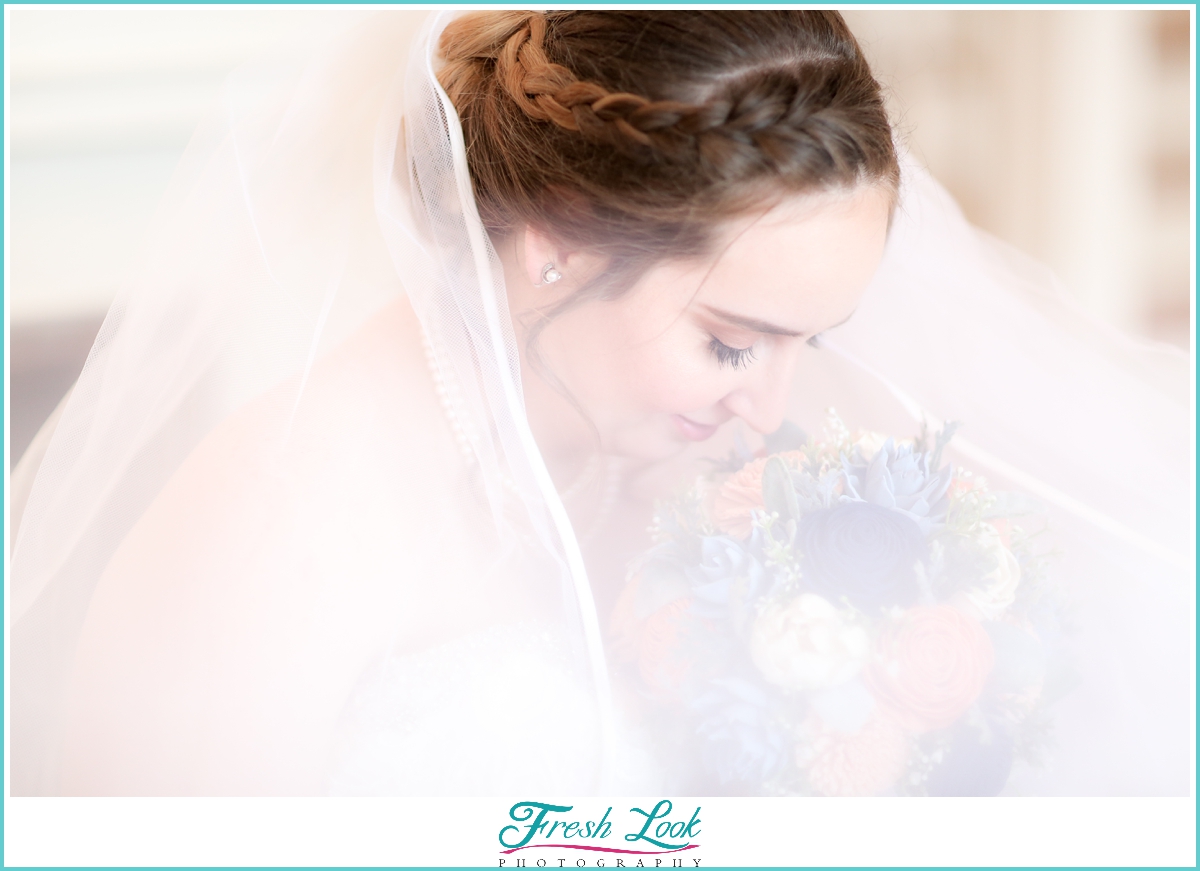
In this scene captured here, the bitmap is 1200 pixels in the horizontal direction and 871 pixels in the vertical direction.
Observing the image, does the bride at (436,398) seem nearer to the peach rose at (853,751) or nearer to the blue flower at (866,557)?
the peach rose at (853,751)

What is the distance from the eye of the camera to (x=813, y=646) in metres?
0.84

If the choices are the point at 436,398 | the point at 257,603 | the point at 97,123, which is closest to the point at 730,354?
the point at 436,398

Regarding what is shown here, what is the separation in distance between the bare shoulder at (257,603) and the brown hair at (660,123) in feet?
1.28

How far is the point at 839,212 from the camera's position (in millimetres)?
945

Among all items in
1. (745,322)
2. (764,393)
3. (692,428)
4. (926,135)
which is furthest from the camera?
(926,135)

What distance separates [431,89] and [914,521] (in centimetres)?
77

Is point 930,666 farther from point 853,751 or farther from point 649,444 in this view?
point 649,444

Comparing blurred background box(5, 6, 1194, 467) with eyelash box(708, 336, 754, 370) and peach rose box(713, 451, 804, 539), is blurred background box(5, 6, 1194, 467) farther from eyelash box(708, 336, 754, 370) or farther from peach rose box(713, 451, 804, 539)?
peach rose box(713, 451, 804, 539)

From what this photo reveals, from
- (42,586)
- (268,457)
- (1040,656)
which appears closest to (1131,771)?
(1040,656)

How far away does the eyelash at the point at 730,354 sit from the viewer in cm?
100

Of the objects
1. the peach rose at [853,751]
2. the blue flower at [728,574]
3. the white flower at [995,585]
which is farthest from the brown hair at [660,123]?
the peach rose at [853,751]

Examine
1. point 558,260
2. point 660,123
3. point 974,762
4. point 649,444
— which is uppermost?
point 660,123

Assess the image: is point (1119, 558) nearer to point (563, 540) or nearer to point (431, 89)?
point (563, 540)

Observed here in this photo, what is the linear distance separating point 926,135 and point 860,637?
206cm
